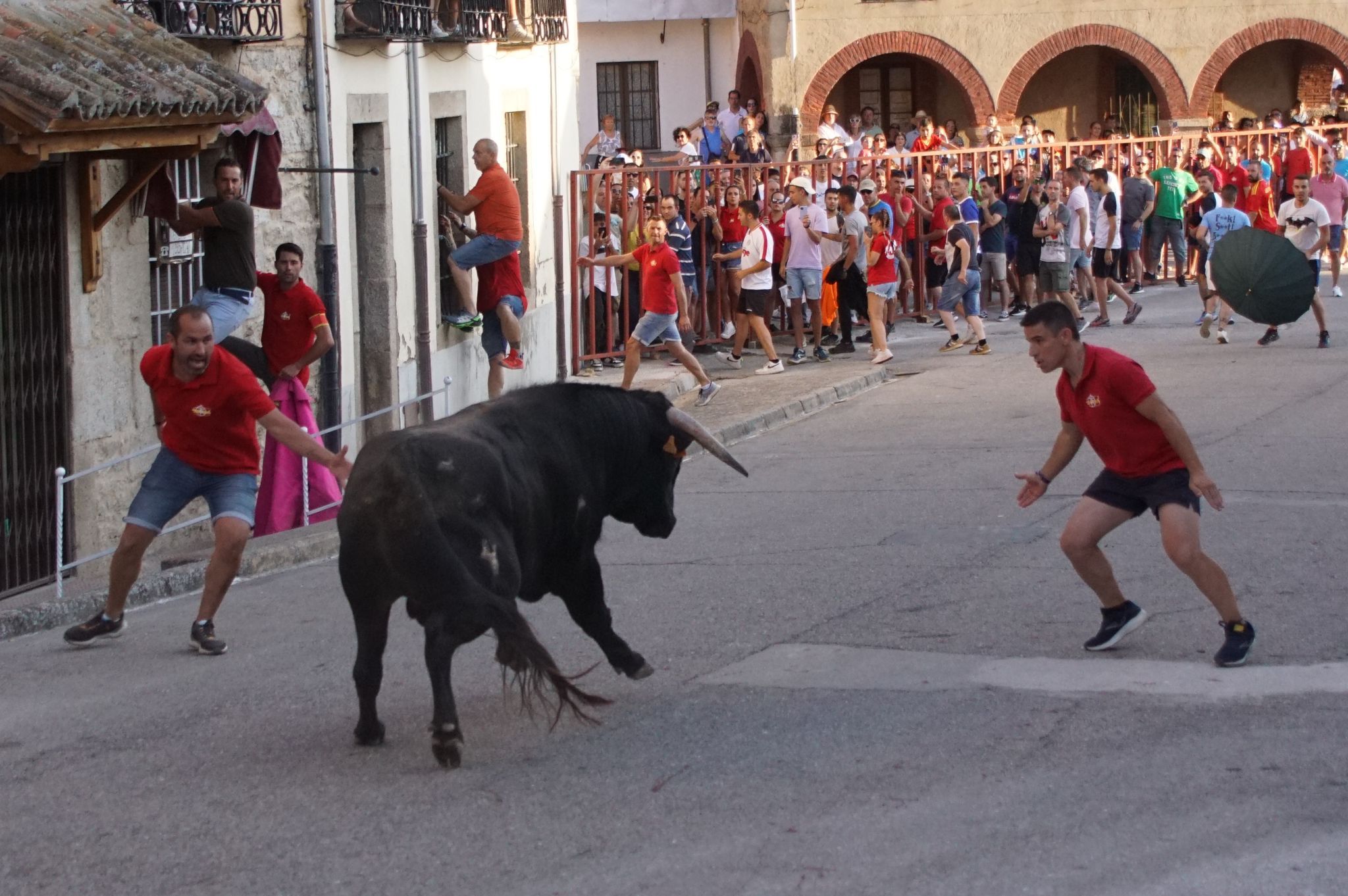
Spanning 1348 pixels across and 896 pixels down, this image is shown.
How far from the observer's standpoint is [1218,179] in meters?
27.1

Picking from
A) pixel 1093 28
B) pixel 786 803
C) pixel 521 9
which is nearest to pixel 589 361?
pixel 521 9

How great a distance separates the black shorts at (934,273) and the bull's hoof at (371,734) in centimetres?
1709

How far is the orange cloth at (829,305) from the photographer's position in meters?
21.7

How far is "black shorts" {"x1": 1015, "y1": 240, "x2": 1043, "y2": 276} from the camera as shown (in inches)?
922

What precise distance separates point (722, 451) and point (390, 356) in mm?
8420

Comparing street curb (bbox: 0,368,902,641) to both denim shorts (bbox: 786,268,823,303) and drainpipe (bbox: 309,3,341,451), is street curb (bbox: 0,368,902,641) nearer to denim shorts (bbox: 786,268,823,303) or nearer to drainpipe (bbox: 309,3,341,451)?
drainpipe (bbox: 309,3,341,451)

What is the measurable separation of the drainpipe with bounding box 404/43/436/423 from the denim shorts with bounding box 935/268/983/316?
612cm

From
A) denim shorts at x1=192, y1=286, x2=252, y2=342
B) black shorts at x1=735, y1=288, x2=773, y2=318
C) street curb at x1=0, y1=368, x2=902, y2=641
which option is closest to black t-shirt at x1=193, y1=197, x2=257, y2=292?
denim shorts at x1=192, y1=286, x2=252, y2=342

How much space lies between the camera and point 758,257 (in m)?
19.4

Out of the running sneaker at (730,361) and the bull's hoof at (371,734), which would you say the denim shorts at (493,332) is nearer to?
the running sneaker at (730,361)

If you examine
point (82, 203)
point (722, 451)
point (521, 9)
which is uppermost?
point (521, 9)

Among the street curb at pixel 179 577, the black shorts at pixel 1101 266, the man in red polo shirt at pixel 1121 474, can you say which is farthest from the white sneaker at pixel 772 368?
the man in red polo shirt at pixel 1121 474

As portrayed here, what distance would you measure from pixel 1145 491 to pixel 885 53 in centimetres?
3043

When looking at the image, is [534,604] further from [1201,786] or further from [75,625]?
[1201,786]
